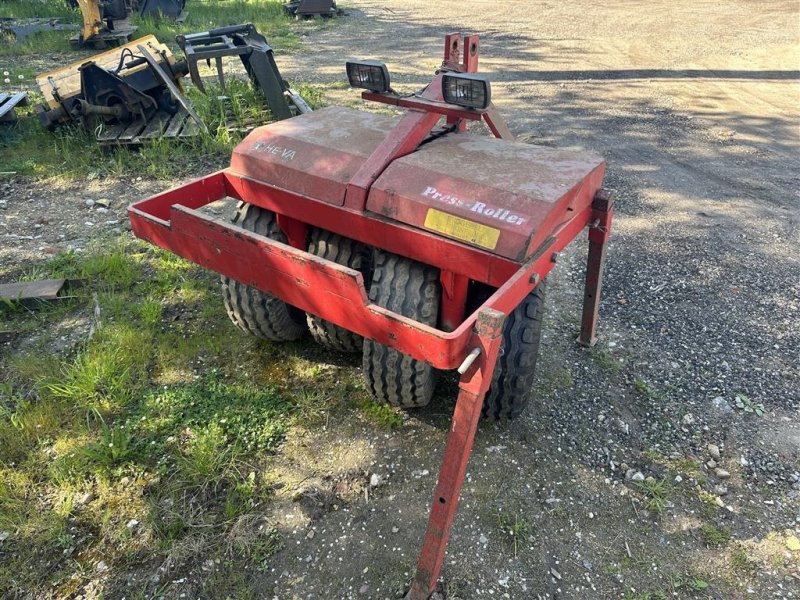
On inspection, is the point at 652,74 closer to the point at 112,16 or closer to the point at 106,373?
the point at 106,373

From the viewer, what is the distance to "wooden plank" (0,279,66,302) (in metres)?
3.83

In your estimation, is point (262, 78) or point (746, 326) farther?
point (262, 78)

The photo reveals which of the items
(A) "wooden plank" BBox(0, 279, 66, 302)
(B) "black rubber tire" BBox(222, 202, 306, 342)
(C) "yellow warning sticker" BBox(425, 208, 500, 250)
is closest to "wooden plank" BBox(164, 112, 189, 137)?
(A) "wooden plank" BBox(0, 279, 66, 302)

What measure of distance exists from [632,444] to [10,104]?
7523 mm

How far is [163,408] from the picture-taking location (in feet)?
10.1

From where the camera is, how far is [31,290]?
390 cm

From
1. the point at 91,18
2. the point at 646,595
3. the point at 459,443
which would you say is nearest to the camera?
the point at 459,443

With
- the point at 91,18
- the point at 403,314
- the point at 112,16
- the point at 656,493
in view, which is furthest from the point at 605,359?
the point at 112,16

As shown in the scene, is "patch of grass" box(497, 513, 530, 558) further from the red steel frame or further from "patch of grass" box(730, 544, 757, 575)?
"patch of grass" box(730, 544, 757, 575)

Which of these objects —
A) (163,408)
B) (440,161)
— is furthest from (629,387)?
(163,408)

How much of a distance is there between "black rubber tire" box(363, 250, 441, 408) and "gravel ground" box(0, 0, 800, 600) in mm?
288

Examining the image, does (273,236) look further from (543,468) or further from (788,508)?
(788,508)

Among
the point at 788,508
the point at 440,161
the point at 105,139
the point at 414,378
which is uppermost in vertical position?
the point at 440,161

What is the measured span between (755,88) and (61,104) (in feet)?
31.9
